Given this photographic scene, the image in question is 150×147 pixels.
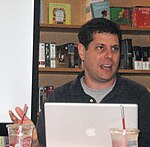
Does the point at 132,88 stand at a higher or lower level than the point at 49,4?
lower

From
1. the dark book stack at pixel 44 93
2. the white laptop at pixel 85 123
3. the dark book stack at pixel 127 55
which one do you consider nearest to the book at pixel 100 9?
the dark book stack at pixel 127 55

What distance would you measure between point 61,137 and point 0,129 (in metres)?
0.96

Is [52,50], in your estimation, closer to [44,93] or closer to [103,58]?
[44,93]

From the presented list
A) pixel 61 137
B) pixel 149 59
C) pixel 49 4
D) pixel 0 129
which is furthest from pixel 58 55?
pixel 61 137

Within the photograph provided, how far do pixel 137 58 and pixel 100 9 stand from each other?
21.7 inches

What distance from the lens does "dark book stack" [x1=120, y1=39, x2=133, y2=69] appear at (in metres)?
3.33

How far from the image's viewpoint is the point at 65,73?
3.39 meters

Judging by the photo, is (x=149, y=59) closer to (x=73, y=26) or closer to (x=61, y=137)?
(x=73, y=26)

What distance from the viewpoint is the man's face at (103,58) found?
223 centimetres

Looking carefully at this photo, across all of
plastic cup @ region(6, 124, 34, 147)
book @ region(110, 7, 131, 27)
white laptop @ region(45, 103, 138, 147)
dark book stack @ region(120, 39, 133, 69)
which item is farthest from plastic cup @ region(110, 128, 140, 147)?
book @ region(110, 7, 131, 27)

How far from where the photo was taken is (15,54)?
2311mm

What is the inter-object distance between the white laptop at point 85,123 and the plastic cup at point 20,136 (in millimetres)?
94

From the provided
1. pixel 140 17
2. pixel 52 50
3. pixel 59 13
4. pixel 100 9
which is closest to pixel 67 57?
pixel 52 50

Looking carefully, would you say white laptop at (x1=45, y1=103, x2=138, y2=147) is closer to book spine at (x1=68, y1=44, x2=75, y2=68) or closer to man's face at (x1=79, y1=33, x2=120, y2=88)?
man's face at (x1=79, y1=33, x2=120, y2=88)
